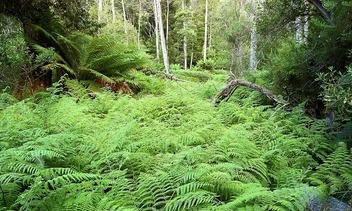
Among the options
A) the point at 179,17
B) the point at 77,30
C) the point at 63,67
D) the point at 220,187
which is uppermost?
the point at 179,17

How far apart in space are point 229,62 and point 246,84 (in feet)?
27.8

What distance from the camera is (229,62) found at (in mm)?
12930

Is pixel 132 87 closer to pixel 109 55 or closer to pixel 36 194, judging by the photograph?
pixel 109 55

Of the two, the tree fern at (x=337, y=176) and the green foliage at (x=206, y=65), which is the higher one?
the green foliage at (x=206, y=65)

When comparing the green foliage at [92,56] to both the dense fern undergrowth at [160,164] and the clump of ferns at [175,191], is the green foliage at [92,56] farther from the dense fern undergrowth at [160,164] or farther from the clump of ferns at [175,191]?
the clump of ferns at [175,191]

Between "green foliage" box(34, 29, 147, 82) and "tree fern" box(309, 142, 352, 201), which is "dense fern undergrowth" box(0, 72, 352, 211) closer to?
"tree fern" box(309, 142, 352, 201)

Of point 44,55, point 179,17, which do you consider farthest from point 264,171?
point 179,17

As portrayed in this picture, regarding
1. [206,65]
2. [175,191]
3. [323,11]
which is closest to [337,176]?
[175,191]

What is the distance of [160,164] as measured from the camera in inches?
87.1

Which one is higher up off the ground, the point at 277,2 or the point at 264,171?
the point at 277,2

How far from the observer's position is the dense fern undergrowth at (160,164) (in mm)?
1736

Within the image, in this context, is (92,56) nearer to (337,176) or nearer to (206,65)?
(337,176)

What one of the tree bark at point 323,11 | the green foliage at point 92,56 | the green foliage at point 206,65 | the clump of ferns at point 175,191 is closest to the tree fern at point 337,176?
the clump of ferns at point 175,191

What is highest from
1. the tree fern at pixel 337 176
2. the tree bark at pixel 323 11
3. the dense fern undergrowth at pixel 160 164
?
the tree bark at pixel 323 11
